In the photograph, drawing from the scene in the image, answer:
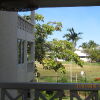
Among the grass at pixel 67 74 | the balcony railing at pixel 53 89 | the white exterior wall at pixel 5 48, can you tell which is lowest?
the grass at pixel 67 74

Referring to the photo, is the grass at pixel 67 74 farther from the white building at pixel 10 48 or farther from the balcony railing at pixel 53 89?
the balcony railing at pixel 53 89

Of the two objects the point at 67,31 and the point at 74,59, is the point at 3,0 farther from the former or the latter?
the point at 67,31

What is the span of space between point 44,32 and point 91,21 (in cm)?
2859

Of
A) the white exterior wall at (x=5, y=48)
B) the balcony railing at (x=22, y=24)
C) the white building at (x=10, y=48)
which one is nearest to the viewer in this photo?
the white exterior wall at (x=5, y=48)

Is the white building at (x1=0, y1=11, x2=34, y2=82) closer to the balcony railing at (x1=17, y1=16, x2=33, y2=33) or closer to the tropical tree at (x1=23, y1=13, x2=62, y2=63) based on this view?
the balcony railing at (x1=17, y1=16, x2=33, y2=33)

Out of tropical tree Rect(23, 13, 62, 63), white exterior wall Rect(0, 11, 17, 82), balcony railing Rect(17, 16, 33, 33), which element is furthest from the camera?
tropical tree Rect(23, 13, 62, 63)

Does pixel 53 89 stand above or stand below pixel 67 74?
above

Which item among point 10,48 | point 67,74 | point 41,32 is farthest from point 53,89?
point 67,74

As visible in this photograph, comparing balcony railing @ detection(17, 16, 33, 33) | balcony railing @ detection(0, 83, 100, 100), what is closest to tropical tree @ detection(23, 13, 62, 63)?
balcony railing @ detection(17, 16, 33, 33)

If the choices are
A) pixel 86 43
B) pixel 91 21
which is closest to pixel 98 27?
pixel 91 21

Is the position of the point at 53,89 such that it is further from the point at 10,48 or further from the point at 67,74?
the point at 67,74

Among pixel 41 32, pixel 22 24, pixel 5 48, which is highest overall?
pixel 41 32

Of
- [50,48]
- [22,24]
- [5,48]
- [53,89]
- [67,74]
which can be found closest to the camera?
[53,89]

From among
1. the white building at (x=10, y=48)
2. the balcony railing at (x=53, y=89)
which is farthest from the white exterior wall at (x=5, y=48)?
the balcony railing at (x=53, y=89)
